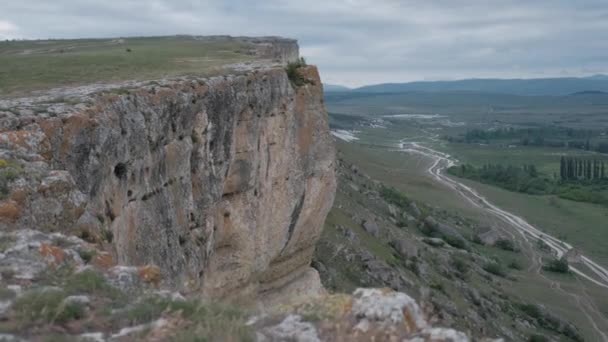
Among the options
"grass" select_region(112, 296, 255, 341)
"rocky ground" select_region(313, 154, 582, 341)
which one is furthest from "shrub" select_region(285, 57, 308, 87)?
"grass" select_region(112, 296, 255, 341)

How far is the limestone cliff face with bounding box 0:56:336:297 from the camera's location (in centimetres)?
948

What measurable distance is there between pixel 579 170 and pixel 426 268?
97.4 m

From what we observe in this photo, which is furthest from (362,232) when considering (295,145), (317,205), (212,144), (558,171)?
(558,171)

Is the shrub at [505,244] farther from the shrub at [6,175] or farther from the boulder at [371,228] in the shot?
the shrub at [6,175]

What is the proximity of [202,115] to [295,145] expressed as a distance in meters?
6.72

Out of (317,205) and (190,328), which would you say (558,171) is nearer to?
(317,205)

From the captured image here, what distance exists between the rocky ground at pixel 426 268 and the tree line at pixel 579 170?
7300 cm

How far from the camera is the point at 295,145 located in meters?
21.0

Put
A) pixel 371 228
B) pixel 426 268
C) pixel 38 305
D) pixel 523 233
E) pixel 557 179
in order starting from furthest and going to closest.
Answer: pixel 557 179
pixel 523 233
pixel 371 228
pixel 426 268
pixel 38 305

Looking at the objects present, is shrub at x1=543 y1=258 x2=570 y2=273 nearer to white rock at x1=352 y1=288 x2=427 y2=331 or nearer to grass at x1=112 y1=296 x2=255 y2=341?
white rock at x1=352 y1=288 x2=427 y2=331

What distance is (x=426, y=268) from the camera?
35094 millimetres

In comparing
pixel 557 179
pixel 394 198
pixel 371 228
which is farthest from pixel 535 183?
pixel 371 228

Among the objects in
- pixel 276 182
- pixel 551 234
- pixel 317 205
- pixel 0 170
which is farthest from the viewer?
pixel 551 234

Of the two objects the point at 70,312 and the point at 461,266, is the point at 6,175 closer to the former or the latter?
the point at 70,312
